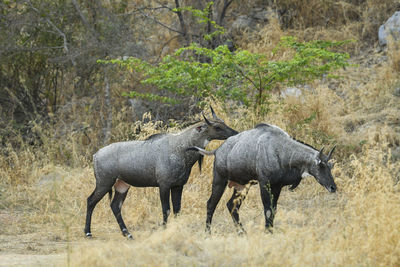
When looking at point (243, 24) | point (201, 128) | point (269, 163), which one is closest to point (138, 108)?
point (243, 24)

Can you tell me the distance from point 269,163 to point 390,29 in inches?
424

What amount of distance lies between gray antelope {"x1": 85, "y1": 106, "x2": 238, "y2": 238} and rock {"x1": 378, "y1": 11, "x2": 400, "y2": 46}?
9.58 m

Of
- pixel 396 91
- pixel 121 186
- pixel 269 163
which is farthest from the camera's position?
pixel 396 91

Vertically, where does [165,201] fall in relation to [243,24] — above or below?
below

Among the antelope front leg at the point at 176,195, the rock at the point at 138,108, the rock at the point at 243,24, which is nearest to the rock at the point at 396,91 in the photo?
the rock at the point at 243,24

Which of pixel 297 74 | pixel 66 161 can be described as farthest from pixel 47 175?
pixel 297 74

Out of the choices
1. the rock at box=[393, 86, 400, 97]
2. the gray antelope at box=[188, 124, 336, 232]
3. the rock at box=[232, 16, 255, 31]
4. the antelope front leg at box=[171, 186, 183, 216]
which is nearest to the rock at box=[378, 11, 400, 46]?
the rock at box=[393, 86, 400, 97]

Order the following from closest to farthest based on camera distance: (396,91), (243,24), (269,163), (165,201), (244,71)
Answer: (269,163) < (165,201) < (244,71) < (396,91) < (243,24)

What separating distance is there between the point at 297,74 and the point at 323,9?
732 cm

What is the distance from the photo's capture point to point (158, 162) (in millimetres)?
8594

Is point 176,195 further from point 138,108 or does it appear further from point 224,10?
point 224,10

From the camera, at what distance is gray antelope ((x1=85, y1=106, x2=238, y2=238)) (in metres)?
8.53

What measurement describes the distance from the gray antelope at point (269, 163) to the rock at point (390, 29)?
32.8ft

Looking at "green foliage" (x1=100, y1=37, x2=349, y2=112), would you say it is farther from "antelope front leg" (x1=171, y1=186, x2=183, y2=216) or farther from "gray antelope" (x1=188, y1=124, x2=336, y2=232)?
"gray antelope" (x1=188, y1=124, x2=336, y2=232)
